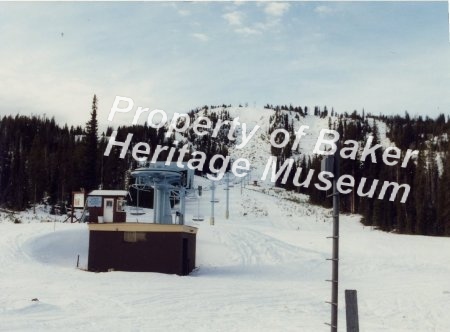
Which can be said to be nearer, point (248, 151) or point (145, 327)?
point (145, 327)

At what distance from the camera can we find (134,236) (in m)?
28.1

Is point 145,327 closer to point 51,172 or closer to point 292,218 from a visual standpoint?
point 292,218

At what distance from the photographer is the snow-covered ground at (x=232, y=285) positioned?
48.4 feet

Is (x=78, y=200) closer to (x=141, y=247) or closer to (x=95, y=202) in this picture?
(x=95, y=202)

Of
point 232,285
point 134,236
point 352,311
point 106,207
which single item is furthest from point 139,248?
point 352,311

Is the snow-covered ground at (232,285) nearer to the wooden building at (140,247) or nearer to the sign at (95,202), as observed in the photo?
the wooden building at (140,247)

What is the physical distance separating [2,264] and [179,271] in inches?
341

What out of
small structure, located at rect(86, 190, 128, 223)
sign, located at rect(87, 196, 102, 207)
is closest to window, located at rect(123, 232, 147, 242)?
small structure, located at rect(86, 190, 128, 223)

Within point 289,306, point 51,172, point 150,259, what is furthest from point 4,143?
point 289,306

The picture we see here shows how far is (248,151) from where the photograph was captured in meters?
137

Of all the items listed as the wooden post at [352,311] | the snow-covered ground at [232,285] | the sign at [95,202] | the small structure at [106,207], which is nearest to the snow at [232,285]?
the snow-covered ground at [232,285]

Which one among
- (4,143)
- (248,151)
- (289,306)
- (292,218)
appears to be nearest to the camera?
(289,306)

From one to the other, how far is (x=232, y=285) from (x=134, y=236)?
7.16 metres

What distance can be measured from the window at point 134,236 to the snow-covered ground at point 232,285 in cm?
202
